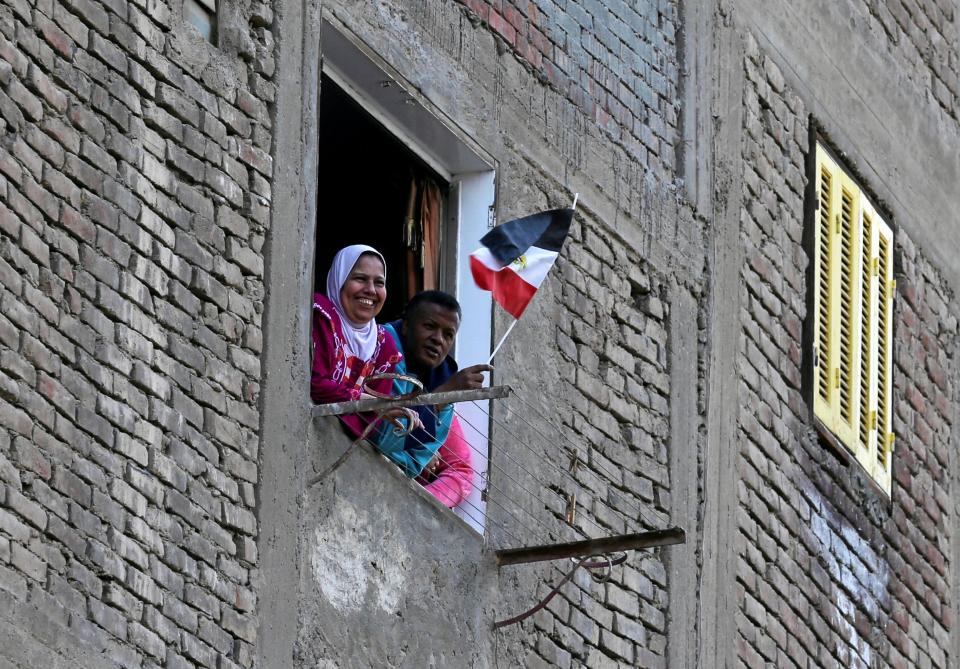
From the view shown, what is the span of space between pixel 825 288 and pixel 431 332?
3.74 m

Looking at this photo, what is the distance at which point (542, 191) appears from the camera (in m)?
10.2

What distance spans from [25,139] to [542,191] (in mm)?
3050

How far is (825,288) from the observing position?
12.5m

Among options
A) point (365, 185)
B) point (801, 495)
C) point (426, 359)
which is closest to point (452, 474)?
point (426, 359)

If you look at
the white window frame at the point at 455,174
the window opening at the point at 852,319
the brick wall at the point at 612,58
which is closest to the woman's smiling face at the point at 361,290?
the white window frame at the point at 455,174

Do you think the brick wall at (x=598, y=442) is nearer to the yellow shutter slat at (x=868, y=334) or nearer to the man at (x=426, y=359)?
the man at (x=426, y=359)

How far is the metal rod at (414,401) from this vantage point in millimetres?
8289

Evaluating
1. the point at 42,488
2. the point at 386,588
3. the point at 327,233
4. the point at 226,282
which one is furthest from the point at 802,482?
the point at 42,488

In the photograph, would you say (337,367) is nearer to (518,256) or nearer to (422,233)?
(518,256)

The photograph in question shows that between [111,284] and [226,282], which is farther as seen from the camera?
[226,282]

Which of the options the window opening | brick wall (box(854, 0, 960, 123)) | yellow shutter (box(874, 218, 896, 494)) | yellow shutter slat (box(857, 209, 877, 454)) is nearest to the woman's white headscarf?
the window opening

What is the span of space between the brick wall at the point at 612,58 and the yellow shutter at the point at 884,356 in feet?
7.22

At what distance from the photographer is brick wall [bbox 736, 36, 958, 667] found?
1145 cm

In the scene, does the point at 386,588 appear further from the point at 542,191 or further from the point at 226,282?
the point at 542,191
